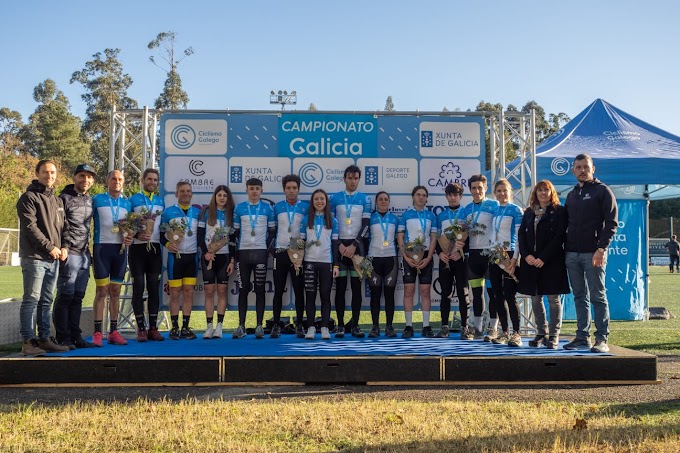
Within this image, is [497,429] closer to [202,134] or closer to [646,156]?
[202,134]

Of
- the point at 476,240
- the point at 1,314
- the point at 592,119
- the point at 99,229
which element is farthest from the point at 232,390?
the point at 592,119

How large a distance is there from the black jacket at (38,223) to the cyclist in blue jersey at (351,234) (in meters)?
3.00

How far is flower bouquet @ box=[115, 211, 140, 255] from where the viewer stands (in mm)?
6816

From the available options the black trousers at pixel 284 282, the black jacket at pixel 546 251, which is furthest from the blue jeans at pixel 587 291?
the black trousers at pixel 284 282

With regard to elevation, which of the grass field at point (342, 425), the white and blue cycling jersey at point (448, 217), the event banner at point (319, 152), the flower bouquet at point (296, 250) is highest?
the event banner at point (319, 152)

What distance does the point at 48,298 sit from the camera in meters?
6.08

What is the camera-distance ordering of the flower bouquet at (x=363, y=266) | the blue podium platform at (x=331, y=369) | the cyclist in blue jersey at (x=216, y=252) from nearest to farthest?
the blue podium platform at (x=331, y=369) < the flower bouquet at (x=363, y=266) < the cyclist in blue jersey at (x=216, y=252)

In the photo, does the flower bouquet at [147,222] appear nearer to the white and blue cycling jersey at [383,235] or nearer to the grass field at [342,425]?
the grass field at [342,425]

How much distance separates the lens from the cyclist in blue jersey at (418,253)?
723cm

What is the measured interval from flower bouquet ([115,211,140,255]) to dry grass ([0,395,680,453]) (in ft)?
8.05

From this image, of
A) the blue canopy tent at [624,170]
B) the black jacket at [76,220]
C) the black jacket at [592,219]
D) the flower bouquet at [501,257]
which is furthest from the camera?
the blue canopy tent at [624,170]

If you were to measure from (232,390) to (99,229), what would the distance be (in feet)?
8.52

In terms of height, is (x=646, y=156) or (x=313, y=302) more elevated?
(x=646, y=156)

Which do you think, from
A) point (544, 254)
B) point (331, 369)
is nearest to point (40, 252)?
point (331, 369)
